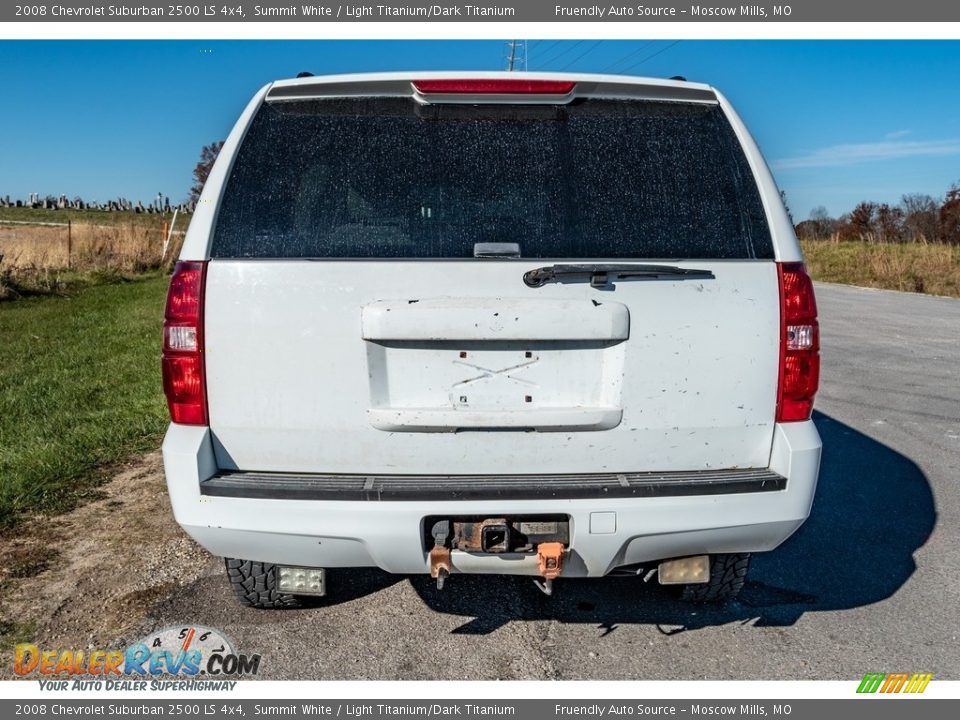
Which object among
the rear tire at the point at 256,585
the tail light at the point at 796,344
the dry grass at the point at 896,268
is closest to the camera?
the tail light at the point at 796,344

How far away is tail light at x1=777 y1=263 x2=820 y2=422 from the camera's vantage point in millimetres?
2748

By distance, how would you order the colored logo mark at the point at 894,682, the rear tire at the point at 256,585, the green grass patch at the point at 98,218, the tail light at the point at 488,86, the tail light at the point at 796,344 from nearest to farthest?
the tail light at the point at 796,344 < the tail light at the point at 488,86 < the colored logo mark at the point at 894,682 < the rear tire at the point at 256,585 < the green grass patch at the point at 98,218

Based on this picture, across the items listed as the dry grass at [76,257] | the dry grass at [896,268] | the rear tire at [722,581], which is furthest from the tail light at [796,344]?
the dry grass at [896,268]

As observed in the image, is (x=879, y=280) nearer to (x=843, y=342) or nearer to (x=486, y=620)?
(x=843, y=342)

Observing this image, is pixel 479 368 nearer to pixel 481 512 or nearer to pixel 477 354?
pixel 477 354

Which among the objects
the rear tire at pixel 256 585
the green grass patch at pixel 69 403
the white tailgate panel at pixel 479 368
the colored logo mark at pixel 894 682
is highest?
the white tailgate panel at pixel 479 368

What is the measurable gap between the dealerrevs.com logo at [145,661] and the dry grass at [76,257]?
555 inches

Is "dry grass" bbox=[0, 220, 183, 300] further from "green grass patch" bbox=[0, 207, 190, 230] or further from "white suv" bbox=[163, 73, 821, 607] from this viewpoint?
"white suv" bbox=[163, 73, 821, 607]

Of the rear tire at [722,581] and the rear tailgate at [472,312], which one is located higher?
the rear tailgate at [472,312]

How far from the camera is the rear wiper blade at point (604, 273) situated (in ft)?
8.64

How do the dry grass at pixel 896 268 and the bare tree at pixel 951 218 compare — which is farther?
the bare tree at pixel 951 218

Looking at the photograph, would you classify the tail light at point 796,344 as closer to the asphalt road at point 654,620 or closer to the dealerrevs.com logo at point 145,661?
the asphalt road at point 654,620

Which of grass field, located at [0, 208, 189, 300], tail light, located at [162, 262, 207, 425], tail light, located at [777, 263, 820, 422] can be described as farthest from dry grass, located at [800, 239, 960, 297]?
tail light, located at [162, 262, 207, 425]
